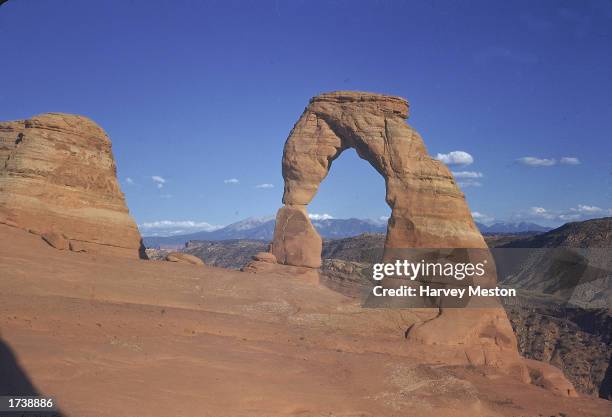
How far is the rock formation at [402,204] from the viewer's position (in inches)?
604

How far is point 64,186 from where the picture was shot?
690 inches

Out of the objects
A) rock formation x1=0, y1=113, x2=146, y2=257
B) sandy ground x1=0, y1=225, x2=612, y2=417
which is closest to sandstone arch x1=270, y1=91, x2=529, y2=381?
sandy ground x1=0, y1=225, x2=612, y2=417

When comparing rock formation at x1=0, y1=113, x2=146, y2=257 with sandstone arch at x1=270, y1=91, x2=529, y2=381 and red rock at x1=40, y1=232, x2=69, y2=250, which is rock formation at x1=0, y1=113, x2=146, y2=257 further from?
sandstone arch at x1=270, y1=91, x2=529, y2=381

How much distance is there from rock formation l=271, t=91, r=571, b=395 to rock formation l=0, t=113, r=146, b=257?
6520 mm

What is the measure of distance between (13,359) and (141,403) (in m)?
2.13

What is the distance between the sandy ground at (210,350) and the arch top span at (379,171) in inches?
136

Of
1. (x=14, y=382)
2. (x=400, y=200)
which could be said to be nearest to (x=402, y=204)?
(x=400, y=200)

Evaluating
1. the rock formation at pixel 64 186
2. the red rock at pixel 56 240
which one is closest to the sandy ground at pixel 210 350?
the red rock at pixel 56 240

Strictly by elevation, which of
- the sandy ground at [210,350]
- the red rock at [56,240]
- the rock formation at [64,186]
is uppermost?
the rock formation at [64,186]

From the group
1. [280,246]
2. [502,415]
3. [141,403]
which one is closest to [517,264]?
[280,246]

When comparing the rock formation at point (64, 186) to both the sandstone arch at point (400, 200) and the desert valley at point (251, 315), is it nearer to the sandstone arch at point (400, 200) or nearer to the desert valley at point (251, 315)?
the desert valley at point (251, 315)

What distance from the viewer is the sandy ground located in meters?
7.72

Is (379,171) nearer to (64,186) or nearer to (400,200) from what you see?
(400,200)

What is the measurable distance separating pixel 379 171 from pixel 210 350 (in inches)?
416
